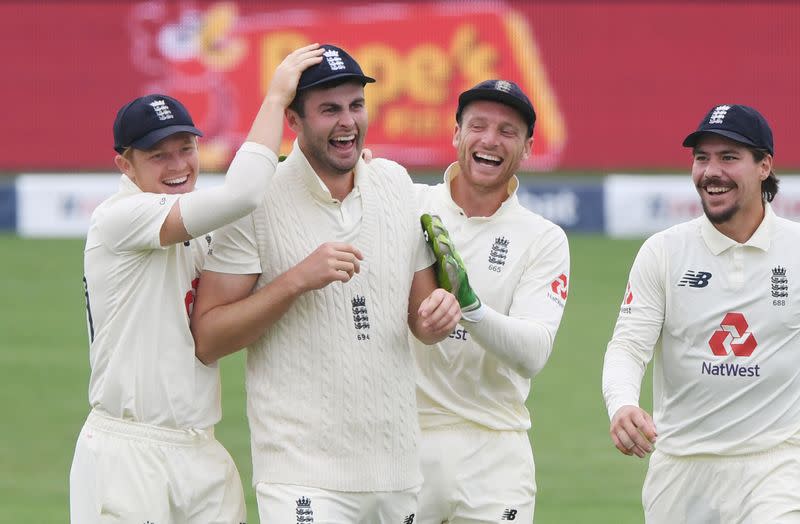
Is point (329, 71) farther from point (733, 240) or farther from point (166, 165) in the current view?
point (733, 240)

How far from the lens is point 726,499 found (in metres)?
6.21

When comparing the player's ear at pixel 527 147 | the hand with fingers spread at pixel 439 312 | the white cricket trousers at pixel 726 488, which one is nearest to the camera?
the hand with fingers spread at pixel 439 312

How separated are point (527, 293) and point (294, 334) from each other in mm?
1240

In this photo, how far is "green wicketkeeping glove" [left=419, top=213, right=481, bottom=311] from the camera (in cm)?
552

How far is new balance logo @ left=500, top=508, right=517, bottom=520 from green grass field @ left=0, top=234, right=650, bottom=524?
142 inches

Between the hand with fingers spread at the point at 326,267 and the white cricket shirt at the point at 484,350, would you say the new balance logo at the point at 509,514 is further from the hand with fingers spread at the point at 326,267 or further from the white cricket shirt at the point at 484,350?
the hand with fingers spread at the point at 326,267

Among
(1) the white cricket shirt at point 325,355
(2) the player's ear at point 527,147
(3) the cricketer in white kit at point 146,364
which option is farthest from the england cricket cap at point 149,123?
(2) the player's ear at point 527,147

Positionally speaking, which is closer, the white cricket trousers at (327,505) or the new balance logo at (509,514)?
the white cricket trousers at (327,505)

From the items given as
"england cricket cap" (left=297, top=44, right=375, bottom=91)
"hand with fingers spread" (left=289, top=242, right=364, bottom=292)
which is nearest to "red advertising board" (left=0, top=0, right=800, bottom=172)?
"england cricket cap" (left=297, top=44, right=375, bottom=91)

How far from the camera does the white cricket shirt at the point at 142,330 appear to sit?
218 inches

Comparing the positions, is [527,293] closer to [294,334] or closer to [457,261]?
[457,261]

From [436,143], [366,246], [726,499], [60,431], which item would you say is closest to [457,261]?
[366,246]

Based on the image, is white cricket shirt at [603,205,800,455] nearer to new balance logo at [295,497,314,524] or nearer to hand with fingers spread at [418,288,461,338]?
hand with fingers spread at [418,288,461,338]

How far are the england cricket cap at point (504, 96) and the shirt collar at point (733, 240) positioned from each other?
0.90 m
